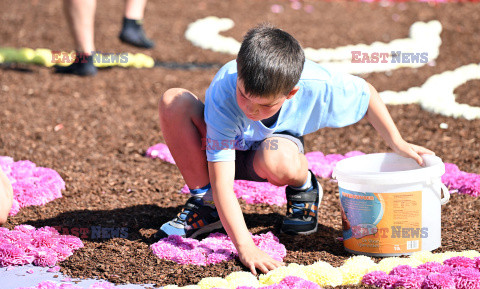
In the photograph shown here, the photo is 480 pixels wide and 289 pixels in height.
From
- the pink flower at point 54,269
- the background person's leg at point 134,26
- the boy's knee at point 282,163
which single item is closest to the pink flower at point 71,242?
the pink flower at point 54,269

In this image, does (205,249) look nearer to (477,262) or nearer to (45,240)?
(45,240)

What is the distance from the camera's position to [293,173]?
9.59 feet

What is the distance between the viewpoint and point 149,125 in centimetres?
497

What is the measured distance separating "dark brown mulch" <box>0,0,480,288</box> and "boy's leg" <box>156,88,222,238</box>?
202 millimetres

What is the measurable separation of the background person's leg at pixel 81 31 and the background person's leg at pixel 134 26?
72 cm

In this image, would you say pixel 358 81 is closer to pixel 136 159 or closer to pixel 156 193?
pixel 156 193

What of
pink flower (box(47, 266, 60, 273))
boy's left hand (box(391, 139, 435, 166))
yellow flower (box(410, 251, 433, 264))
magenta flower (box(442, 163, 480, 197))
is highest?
boy's left hand (box(391, 139, 435, 166))

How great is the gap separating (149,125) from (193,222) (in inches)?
77.7

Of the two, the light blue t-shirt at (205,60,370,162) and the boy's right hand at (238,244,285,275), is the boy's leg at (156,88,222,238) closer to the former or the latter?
the light blue t-shirt at (205,60,370,162)

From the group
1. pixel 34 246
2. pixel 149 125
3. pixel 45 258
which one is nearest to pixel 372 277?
pixel 45 258

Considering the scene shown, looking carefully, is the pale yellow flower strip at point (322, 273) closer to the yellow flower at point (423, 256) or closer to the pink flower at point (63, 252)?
the yellow flower at point (423, 256)

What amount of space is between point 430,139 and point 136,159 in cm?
202

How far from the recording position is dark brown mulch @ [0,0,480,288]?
2992 millimetres

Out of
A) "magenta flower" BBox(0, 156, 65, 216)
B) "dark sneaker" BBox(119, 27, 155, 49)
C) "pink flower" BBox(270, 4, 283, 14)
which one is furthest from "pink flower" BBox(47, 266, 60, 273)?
"pink flower" BBox(270, 4, 283, 14)
